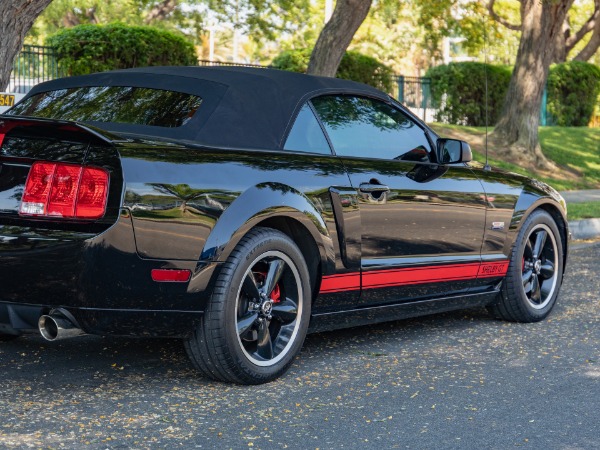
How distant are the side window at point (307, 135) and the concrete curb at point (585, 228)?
782cm

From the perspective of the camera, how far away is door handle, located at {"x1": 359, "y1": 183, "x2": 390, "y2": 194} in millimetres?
5906

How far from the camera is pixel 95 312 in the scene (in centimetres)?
479

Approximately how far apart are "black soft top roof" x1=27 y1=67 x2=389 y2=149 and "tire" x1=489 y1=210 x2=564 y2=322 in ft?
6.16

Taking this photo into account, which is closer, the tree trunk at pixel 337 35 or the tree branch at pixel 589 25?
the tree trunk at pixel 337 35

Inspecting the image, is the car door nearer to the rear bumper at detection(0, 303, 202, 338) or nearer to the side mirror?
the side mirror

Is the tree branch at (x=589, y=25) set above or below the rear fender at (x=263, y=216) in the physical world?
above

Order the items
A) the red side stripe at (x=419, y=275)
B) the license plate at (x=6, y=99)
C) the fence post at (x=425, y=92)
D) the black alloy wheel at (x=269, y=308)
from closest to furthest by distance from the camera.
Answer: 1. the black alloy wheel at (x=269, y=308)
2. the red side stripe at (x=419, y=275)
3. the license plate at (x=6, y=99)
4. the fence post at (x=425, y=92)

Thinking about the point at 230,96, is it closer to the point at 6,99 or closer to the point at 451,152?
the point at 451,152

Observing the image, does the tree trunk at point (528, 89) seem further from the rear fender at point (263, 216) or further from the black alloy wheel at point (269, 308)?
the black alloy wheel at point (269, 308)

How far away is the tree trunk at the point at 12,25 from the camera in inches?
357

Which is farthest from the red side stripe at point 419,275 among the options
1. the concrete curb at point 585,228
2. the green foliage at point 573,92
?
the green foliage at point 573,92

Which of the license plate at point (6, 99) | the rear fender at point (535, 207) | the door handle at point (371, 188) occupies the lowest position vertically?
the rear fender at point (535, 207)

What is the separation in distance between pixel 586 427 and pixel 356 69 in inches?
841

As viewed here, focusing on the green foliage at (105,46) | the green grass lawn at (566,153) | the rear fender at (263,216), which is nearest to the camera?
the rear fender at (263,216)
